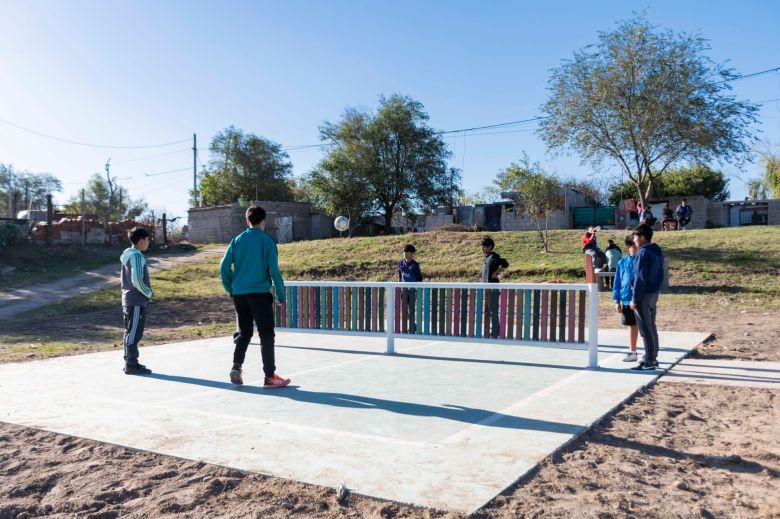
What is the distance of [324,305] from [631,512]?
6.74 metres

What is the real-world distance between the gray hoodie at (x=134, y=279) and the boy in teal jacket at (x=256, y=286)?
1.48 m

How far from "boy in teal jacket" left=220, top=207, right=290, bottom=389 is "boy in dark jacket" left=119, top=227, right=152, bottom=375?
1.50 m

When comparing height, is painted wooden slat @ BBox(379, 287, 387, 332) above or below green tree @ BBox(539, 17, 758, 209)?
below

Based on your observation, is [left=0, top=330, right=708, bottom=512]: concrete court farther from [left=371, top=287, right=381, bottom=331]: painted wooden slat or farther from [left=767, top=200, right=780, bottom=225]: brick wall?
[left=767, top=200, right=780, bottom=225]: brick wall

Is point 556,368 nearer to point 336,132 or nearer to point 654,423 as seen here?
point 654,423

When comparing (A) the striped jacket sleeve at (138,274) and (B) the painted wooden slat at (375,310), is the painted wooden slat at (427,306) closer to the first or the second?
(B) the painted wooden slat at (375,310)

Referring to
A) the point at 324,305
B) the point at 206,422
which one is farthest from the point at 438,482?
the point at 324,305

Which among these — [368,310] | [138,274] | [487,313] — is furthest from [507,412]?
[138,274]

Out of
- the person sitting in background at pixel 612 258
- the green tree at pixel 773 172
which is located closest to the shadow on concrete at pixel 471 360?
the person sitting in background at pixel 612 258

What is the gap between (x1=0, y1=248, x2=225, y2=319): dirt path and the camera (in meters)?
18.4

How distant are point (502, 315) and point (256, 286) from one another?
10.8ft

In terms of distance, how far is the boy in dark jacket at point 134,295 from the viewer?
736cm

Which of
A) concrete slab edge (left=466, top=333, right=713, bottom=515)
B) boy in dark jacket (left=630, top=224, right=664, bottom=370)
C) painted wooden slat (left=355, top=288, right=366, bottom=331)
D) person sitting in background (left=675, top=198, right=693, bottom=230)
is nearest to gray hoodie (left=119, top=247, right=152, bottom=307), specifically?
painted wooden slat (left=355, top=288, right=366, bottom=331)

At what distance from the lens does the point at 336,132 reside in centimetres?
4428
